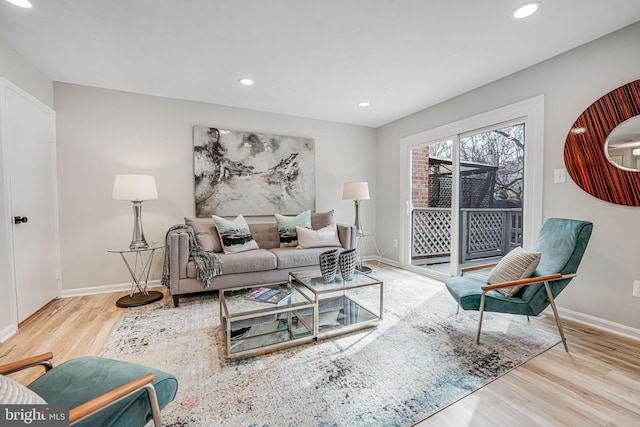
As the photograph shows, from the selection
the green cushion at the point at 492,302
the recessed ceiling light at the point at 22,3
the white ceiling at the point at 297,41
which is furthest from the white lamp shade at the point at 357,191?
the recessed ceiling light at the point at 22,3

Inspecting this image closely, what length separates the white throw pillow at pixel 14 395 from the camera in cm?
59

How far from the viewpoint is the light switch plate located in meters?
2.44

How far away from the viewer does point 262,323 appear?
2.16 m

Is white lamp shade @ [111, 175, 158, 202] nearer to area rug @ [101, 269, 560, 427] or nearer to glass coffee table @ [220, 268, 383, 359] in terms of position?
area rug @ [101, 269, 560, 427]

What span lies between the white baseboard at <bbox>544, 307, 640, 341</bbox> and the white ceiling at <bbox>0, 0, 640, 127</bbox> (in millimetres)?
2312

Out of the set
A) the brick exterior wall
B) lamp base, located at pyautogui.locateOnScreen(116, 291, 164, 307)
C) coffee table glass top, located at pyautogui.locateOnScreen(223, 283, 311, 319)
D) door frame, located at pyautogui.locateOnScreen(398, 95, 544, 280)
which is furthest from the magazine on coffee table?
the brick exterior wall

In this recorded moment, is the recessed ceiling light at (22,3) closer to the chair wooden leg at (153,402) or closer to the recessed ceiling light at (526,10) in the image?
the chair wooden leg at (153,402)

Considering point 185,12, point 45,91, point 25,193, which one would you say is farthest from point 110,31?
point 25,193

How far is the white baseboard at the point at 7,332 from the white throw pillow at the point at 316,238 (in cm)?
262

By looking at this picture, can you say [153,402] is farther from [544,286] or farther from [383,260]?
[383,260]

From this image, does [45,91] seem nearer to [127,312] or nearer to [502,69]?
[127,312]

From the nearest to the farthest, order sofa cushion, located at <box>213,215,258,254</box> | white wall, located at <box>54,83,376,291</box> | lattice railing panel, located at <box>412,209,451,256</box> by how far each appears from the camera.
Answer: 1. white wall, located at <box>54,83,376,291</box>
2. sofa cushion, located at <box>213,215,258,254</box>
3. lattice railing panel, located at <box>412,209,451,256</box>

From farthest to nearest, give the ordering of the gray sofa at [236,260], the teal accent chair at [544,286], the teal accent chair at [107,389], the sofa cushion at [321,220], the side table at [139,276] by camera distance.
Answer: the sofa cushion at [321,220], the side table at [139,276], the gray sofa at [236,260], the teal accent chair at [544,286], the teal accent chair at [107,389]

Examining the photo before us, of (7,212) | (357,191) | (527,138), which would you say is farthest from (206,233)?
(527,138)
